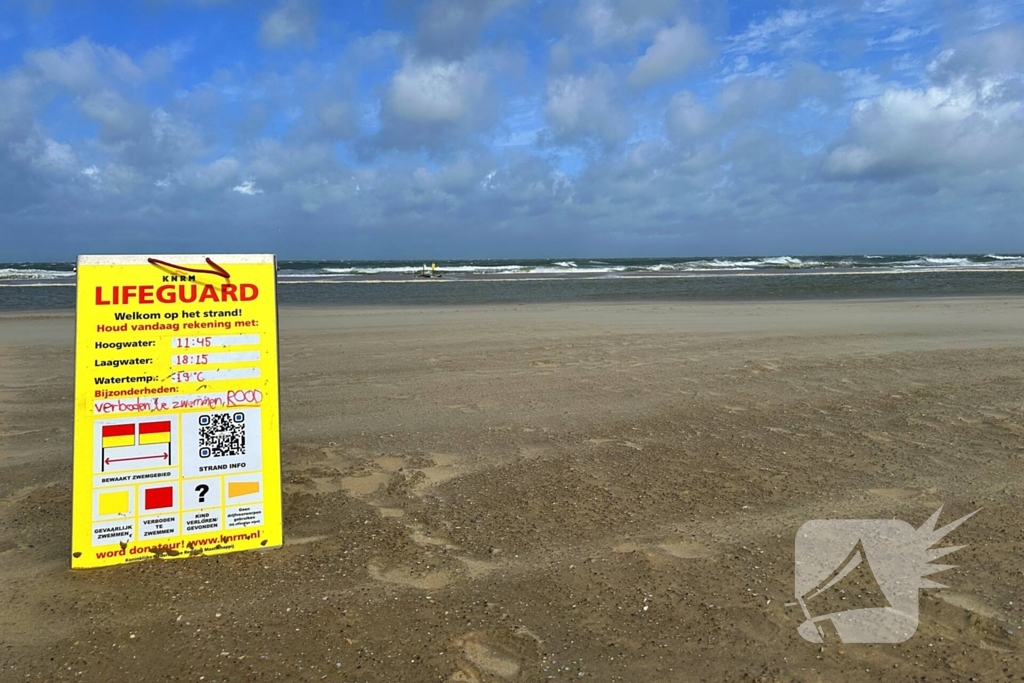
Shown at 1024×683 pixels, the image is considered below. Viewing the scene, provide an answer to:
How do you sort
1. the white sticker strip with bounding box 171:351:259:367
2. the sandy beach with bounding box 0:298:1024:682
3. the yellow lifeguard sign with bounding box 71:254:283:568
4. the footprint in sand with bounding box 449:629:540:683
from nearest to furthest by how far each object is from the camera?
the footprint in sand with bounding box 449:629:540:683 < the sandy beach with bounding box 0:298:1024:682 < the yellow lifeguard sign with bounding box 71:254:283:568 < the white sticker strip with bounding box 171:351:259:367

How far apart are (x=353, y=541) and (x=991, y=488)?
185 inches

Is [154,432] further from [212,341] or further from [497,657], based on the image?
[497,657]

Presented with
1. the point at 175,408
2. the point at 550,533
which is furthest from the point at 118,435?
the point at 550,533

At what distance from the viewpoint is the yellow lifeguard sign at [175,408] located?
386 centimetres

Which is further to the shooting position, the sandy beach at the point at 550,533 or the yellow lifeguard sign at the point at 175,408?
the yellow lifeguard sign at the point at 175,408

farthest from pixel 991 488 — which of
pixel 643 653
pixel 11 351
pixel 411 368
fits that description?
pixel 11 351

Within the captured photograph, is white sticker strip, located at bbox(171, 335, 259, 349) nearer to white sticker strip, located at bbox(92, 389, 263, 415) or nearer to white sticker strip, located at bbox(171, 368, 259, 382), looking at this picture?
white sticker strip, located at bbox(171, 368, 259, 382)

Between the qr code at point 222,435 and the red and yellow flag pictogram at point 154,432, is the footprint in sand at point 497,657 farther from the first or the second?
the red and yellow flag pictogram at point 154,432

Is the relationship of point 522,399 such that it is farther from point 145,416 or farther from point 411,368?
point 145,416

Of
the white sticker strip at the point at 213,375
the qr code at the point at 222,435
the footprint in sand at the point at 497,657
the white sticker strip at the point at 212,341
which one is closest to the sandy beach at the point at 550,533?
the footprint in sand at the point at 497,657

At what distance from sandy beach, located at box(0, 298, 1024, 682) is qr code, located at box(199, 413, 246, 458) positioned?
634mm

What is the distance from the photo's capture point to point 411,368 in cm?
1032

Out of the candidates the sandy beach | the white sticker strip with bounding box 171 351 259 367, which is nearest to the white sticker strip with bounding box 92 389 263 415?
the white sticker strip with bounding box 171 351 259 367

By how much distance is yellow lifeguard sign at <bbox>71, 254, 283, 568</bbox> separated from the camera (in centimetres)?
386
